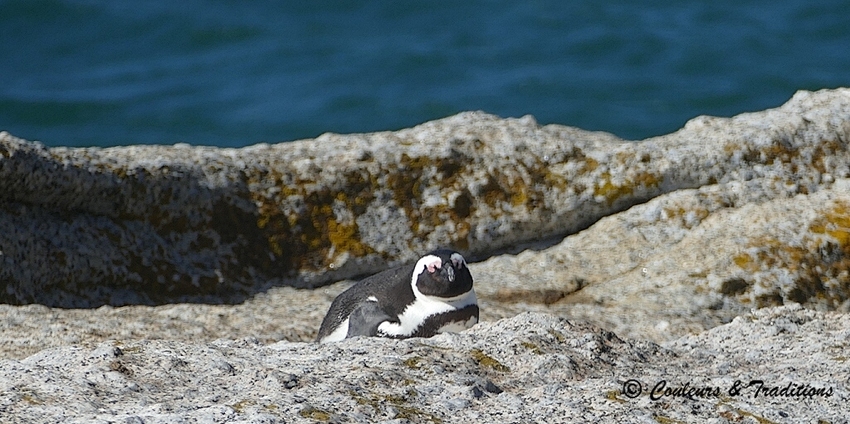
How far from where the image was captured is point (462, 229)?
10.9 m

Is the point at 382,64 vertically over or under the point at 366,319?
over

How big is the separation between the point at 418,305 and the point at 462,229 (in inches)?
95.7

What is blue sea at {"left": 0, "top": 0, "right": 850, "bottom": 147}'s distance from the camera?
106 feet

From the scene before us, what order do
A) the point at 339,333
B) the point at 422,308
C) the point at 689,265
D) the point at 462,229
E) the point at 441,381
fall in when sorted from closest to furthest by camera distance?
the point at 441,381 < the point at 422,308 < the point at 339,333 < the point at 689,265 < the point at 462,229

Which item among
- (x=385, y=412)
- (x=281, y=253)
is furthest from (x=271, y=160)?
(x=385, y=412)

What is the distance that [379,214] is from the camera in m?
10.9

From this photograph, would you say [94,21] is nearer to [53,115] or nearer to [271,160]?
[53,115]

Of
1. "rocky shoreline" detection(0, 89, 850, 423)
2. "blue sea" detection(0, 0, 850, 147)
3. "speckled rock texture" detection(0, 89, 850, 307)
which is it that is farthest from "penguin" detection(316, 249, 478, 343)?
"blue sea" detection(0, 0, 850, 147)

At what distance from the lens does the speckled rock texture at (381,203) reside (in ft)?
32.6

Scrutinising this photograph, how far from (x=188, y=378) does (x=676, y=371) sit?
2.34m

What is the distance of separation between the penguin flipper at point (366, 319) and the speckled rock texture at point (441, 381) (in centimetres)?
217

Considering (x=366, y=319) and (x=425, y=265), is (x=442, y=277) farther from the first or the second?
(x=366, y=319)

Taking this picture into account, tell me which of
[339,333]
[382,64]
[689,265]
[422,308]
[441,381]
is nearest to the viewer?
[441,381]

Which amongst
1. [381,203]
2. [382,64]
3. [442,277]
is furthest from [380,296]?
[382,64]
